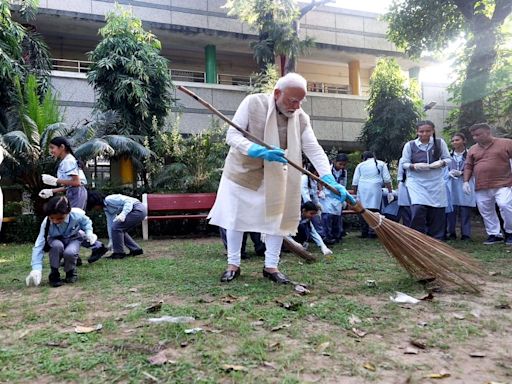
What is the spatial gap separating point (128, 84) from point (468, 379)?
968 centimetres

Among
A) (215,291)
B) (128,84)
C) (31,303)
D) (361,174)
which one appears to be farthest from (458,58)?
(31,303)

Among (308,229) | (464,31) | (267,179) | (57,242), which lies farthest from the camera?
(464,31)

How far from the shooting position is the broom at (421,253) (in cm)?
357

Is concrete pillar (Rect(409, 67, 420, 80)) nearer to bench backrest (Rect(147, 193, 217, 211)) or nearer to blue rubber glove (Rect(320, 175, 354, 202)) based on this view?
bench backrest (Rect(147, 193, 217, 211))

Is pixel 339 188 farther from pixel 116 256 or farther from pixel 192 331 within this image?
pixel 116 256

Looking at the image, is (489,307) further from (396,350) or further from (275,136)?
(275,136)

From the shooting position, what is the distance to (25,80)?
10375 mm

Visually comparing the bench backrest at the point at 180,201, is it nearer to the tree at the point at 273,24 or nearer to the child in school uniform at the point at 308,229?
the child in school uniform at the point at 308,229

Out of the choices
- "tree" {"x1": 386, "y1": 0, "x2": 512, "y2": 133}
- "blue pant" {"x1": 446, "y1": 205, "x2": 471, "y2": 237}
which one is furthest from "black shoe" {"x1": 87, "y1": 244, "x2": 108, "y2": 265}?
"tree" {"x1": 386, "y1": 0, "x2": 512, "y2": 133}

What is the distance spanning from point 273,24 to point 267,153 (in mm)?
10467

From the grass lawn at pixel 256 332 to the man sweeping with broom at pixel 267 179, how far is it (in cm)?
39

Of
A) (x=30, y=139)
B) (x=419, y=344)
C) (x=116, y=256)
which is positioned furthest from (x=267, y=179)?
(x=30, y=139)

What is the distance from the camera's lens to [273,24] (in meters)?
12.9

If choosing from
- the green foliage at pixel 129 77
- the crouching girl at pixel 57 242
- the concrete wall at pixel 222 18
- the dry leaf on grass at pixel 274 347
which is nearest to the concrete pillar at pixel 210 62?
the concrete wall at pixel 222 18
